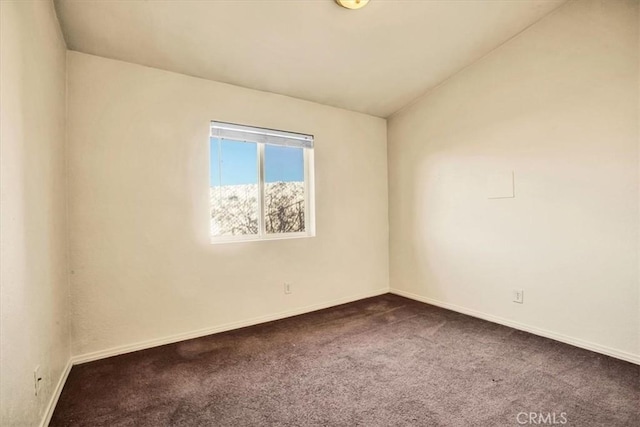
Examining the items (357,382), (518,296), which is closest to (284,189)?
(357,382)

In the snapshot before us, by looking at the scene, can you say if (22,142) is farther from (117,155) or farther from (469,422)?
(469,422)

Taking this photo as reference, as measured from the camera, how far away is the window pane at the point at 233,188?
283 centimetres

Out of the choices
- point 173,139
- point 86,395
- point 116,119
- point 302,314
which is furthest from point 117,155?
point 302,314

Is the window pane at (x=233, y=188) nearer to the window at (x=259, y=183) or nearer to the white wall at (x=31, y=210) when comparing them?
the window at (x=259, y=183)

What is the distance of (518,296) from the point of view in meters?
2.71

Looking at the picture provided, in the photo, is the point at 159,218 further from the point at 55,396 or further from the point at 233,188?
the point at 55,396

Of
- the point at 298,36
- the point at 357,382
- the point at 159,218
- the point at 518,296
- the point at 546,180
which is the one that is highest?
the point at 298,36

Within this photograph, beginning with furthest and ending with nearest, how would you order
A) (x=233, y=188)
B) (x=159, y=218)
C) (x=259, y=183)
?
(x=259, y=183) → (x=233, y=188) → (x=159, y=218)

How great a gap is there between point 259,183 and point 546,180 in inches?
102

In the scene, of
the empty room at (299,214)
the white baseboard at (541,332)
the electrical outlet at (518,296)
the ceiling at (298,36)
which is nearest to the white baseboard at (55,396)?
the empty room at (299,214)

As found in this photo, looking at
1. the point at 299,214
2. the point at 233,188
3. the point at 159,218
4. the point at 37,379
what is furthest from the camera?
the point at 299,214

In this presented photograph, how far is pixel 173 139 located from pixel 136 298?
4.34ft

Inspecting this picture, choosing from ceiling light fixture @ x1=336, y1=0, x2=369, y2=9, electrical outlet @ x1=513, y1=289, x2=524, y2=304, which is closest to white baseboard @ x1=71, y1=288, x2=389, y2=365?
→ electrical outlet @ x1=513, y1=289, x2=524, y2=304

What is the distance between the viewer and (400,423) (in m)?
1.53
